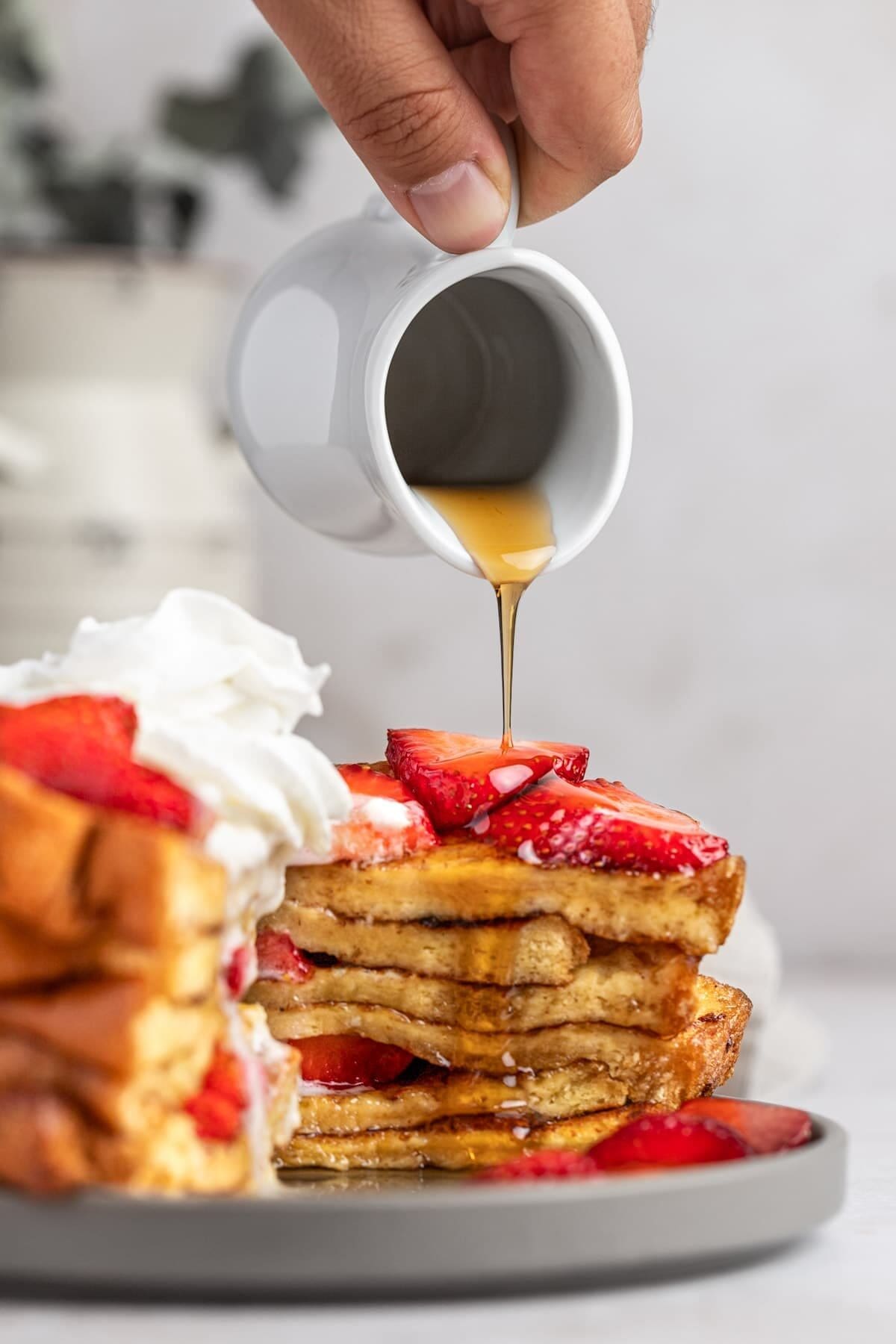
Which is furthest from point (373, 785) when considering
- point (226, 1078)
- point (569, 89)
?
point (569, 89)

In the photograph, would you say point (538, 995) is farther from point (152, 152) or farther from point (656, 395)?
point (152, 152)

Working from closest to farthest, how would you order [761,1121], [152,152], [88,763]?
[88,763] < [761,1121] < [152,152]

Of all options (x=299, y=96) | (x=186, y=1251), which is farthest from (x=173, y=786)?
(x=299, y=96)

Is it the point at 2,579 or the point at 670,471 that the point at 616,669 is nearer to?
the point at 670,471

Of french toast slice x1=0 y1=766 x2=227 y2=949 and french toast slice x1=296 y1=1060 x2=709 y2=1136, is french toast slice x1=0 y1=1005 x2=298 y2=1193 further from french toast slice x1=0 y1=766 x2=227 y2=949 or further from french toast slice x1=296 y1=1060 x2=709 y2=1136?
french toast slice x1=296 y1=1060 x2=709 y2=1136

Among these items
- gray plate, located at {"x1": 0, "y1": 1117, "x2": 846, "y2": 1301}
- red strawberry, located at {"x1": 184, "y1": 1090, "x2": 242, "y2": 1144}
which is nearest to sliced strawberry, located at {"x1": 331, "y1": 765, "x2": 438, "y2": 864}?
red strawberry, located at {"x1": 184, "y1": 1090, "x2": 242, "y2": 1144}

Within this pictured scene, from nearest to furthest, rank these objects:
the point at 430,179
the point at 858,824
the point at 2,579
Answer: the point at 430,179, the point at 2,579, the point at 858,824
